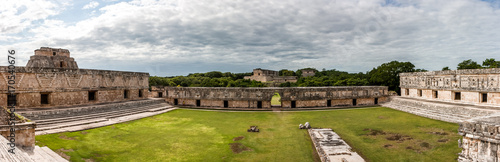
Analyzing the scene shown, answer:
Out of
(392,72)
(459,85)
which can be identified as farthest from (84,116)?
(392,72)

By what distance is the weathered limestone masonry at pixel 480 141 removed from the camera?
6.08 metres

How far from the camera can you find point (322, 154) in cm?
815

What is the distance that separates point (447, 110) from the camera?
50.1 ft

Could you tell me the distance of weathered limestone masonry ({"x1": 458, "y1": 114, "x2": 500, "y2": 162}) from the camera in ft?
20.0

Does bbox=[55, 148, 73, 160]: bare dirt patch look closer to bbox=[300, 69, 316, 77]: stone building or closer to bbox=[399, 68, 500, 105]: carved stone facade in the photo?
bbox=[399, 68, 500, 105]: carved stone facade

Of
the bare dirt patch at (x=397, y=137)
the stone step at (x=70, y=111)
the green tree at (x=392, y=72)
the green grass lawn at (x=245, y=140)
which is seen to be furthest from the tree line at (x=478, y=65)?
the stone step at (x=70, y=111)

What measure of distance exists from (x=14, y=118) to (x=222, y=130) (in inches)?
318

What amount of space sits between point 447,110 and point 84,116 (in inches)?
937

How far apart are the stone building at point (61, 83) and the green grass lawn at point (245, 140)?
20.1ft

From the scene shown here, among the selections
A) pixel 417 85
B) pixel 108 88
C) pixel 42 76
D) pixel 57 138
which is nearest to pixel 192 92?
pixel 108 88

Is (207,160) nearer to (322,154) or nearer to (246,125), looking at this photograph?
(322,154)

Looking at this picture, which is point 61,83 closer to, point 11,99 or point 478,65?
point 11,99

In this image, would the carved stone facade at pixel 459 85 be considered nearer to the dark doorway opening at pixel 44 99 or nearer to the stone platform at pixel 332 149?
the stone platform at pixel 332 149

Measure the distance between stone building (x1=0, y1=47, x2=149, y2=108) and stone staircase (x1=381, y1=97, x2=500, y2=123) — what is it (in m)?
23.9
